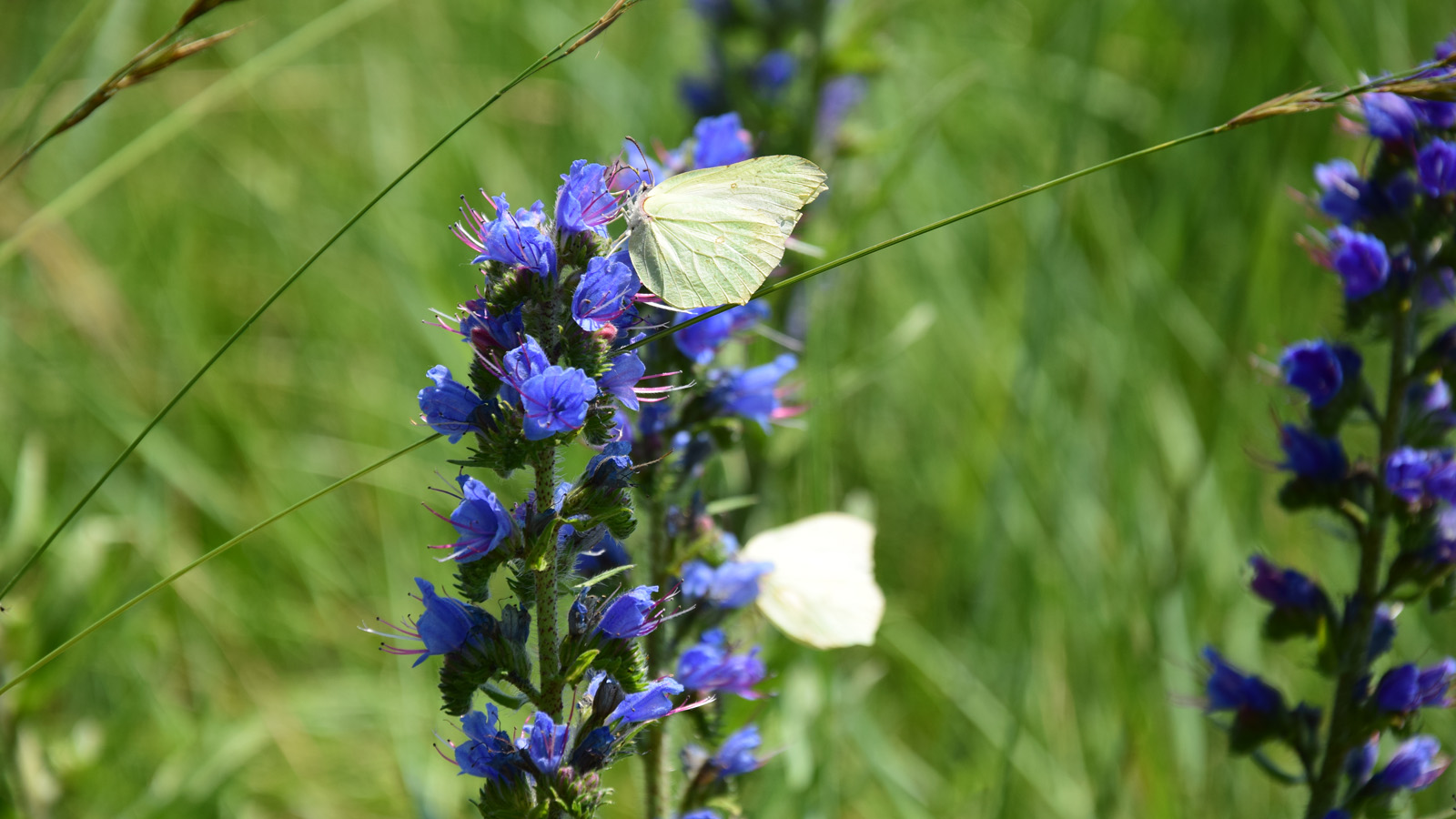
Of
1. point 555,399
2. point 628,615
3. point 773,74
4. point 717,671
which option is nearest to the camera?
point 555,399

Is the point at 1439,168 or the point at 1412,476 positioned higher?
the point at 1439,168

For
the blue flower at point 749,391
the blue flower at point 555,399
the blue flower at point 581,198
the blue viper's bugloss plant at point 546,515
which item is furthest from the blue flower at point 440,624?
the blue flower at point 749,391

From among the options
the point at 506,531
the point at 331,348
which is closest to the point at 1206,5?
the point at 331,348

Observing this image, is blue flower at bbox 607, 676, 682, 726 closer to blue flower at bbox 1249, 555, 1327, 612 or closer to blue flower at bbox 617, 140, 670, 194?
blue flower at bbox 617, 140, 670, 194

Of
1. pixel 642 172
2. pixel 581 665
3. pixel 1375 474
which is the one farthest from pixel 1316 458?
pixel 581 665

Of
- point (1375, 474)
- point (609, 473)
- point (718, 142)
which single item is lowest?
point (1375, 474)

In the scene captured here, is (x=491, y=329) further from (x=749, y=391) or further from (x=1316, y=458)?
(x=1316, y=458)

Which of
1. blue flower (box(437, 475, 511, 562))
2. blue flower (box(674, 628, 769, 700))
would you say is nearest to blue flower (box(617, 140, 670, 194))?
blue flower (box(437, 475, 511, 562))
